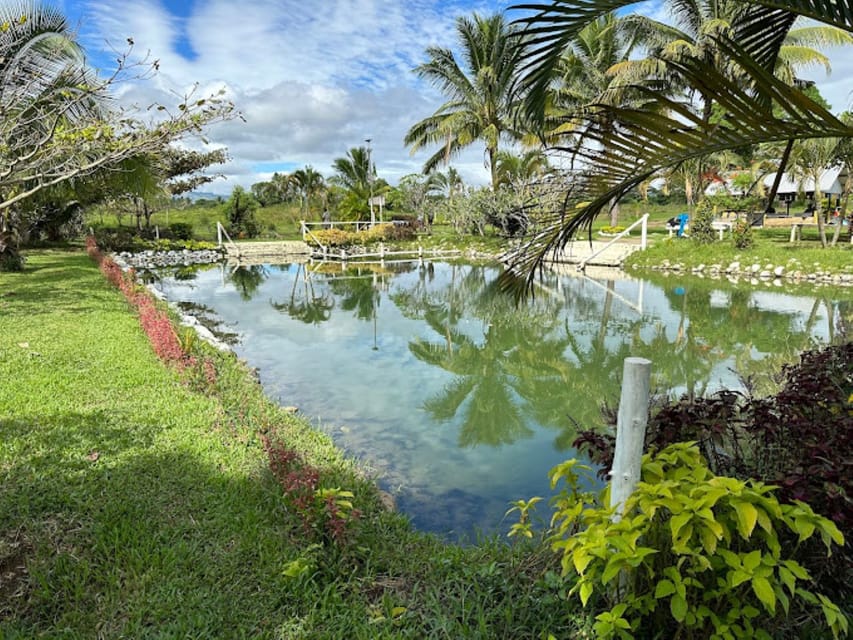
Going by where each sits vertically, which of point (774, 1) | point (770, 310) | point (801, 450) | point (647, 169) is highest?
point (774, 1)

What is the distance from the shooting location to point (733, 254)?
1512cm

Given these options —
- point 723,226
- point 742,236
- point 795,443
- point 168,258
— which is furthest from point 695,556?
point 168,258

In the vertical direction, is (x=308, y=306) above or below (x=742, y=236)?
below

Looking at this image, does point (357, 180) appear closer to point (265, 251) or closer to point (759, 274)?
point (265, 251)

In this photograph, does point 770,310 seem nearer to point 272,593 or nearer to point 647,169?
point 647,169

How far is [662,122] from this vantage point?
2111 millimetres

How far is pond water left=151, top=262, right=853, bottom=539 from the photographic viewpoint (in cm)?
402

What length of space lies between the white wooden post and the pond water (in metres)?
1.18

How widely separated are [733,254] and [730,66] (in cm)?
482

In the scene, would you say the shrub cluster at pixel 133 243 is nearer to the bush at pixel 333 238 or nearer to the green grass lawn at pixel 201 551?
the bush at pixel 333 238

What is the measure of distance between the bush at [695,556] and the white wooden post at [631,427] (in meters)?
0.06

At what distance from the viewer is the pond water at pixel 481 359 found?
4020 mm

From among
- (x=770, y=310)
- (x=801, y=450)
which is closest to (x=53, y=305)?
(x=801, y=450)

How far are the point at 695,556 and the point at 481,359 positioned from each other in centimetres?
553
